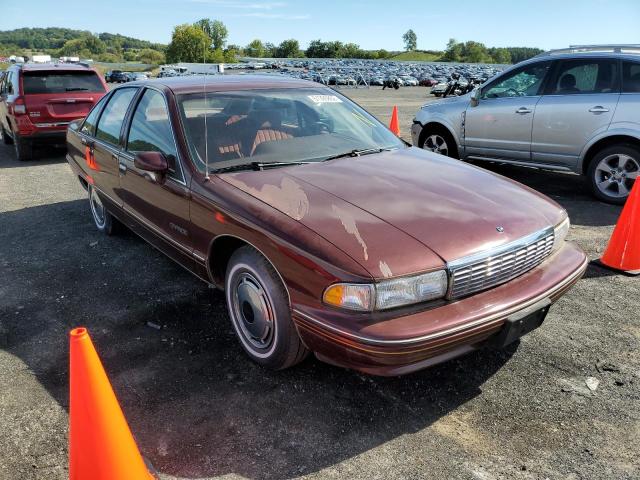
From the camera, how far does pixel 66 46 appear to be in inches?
6289

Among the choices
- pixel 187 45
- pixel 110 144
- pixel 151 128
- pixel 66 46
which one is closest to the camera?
pixel 151 128

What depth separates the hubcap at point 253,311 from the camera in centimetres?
279

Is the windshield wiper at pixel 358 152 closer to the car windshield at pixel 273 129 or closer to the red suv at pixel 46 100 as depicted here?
the car windshield at pixel 273 129

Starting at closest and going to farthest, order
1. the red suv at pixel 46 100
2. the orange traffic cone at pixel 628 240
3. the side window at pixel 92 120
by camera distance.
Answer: the orange traffic cone at pixel 628 240
the side window at pixel 92 120
the red suv at pixel 46 100

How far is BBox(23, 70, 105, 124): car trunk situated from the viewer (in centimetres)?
883

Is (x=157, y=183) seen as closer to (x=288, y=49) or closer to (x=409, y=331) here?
(x=409, y=331)

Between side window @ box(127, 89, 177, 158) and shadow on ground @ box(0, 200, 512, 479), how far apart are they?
43.6 inches

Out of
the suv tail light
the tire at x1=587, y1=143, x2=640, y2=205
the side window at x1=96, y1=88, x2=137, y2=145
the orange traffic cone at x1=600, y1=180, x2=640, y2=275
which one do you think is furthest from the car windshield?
the suv tail light

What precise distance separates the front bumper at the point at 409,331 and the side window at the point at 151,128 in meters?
1.71

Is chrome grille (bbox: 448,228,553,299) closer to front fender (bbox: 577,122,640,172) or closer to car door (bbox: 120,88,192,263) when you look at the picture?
car door (bbox: 120,88,192,263)

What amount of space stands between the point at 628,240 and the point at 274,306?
3217 millimetres

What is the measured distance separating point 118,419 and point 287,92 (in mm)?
2742

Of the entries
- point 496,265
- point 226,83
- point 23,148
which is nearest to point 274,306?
point 496,265

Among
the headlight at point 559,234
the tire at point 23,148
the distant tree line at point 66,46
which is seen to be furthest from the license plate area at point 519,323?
the distant tree line at point 66,46
